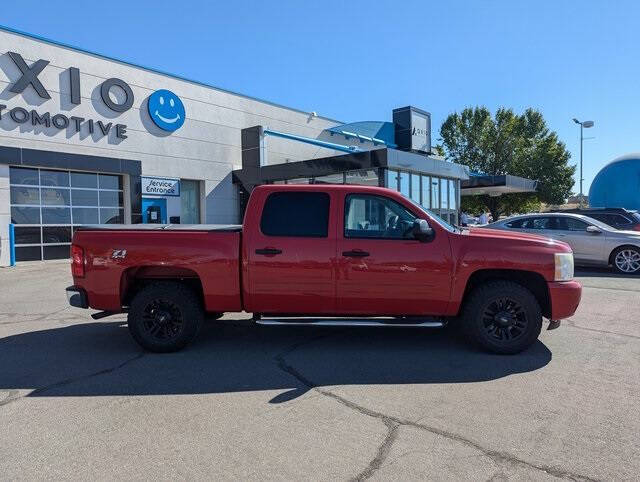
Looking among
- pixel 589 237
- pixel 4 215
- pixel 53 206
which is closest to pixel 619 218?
pixel 589 237

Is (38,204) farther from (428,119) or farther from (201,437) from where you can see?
(428,119)

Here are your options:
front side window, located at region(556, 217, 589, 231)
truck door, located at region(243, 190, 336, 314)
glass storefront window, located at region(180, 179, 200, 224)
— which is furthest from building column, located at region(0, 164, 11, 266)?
front side window, located at region(556, 217, 589, 231)

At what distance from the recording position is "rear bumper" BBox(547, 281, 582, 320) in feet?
18.0

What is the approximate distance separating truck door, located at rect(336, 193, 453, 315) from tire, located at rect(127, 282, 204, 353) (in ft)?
5.68

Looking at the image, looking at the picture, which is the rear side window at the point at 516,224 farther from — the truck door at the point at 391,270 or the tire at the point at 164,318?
the tire at the point at 164,318

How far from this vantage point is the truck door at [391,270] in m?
5.49

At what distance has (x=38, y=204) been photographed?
16438 millimetres

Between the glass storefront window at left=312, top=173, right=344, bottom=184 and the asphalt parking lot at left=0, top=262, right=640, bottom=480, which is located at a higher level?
the glass storefront window at left=312, top=173, right=344, bottom=184

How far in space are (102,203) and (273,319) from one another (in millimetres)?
14836

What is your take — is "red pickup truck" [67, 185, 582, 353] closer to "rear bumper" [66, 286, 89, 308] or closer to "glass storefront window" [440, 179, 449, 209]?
"rear bumper" [66, 286, 89, 308]

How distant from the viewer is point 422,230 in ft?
17.5

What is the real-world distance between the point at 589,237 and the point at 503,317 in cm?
871

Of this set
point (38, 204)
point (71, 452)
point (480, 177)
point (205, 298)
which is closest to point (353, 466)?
point (71, 452)

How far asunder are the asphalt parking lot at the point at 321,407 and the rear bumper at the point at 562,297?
0.51 meters
